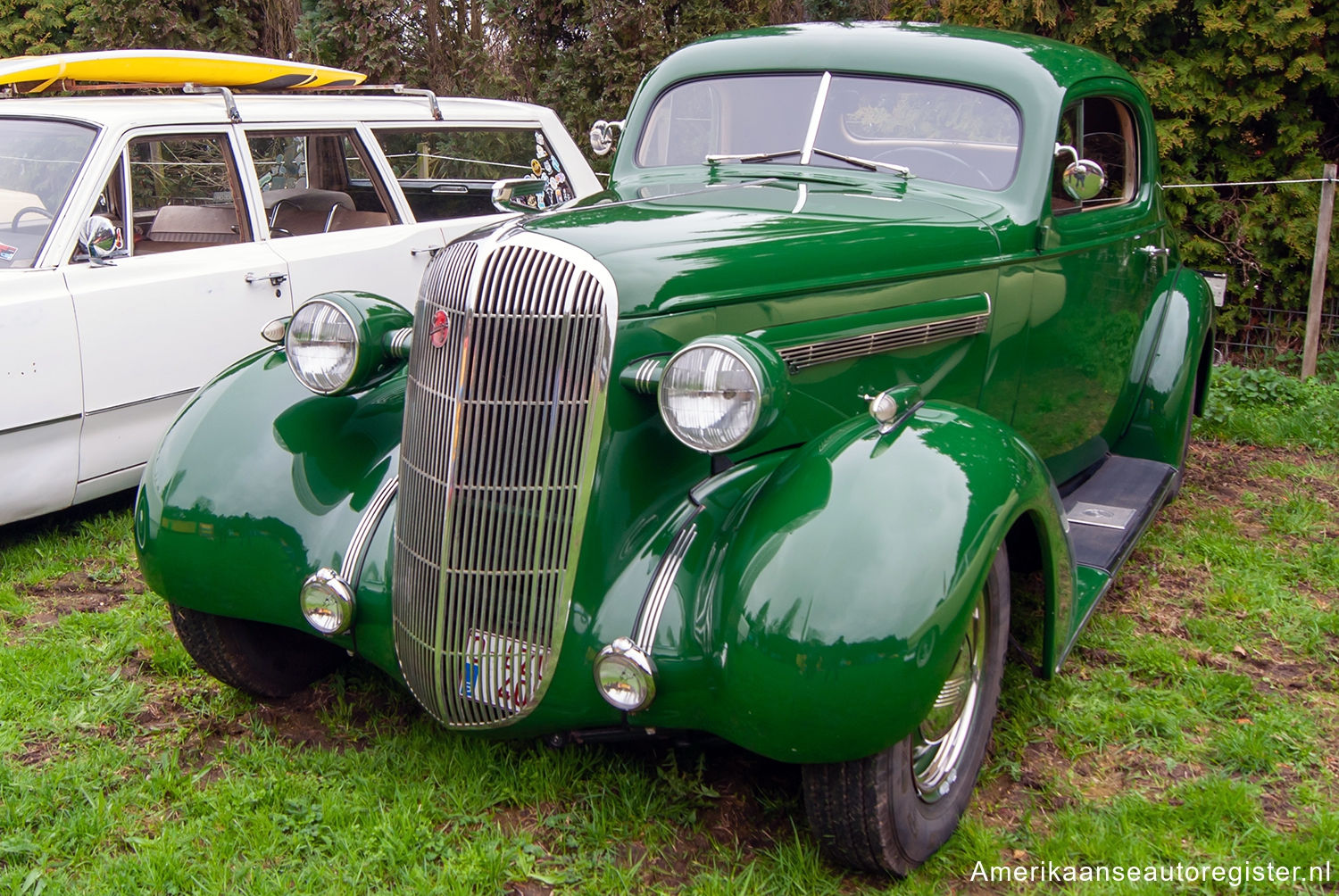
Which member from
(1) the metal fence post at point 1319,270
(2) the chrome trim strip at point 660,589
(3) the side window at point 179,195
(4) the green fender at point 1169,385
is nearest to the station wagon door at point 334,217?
(3) the side window at point 179,195

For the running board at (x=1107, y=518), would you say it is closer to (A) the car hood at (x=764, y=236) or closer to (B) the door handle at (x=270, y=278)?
(A) the car hood at (x=764, y=236)

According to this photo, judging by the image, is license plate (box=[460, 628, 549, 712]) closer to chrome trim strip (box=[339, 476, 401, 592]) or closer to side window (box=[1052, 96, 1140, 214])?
chrome trim strip (box=[339, 476, 401, 592])

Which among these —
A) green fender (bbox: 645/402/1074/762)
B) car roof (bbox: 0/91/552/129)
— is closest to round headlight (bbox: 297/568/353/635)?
green fender (bbox: 645/402/1074/762)

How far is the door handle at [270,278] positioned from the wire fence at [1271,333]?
193 inches

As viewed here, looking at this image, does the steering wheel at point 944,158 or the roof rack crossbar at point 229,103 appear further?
the roof rack crossbar at point 229,103

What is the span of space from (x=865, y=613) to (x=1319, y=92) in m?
6.14

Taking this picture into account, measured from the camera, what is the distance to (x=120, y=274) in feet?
14.2

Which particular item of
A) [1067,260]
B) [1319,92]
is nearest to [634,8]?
[1319,92]

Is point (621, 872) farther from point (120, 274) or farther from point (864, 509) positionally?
point (120, 274)

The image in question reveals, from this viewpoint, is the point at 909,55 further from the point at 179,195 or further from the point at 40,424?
the point at 40,424

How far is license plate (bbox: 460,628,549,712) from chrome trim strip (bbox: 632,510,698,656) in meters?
0.21

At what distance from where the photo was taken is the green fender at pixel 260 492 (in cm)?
264

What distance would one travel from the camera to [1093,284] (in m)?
3.75

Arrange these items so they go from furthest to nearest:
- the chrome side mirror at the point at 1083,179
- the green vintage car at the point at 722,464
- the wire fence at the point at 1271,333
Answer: the wire fence at the point at 1271,333, the chrome side mirror at the point at 1083,179, the green vintage car at the point at 722,464
